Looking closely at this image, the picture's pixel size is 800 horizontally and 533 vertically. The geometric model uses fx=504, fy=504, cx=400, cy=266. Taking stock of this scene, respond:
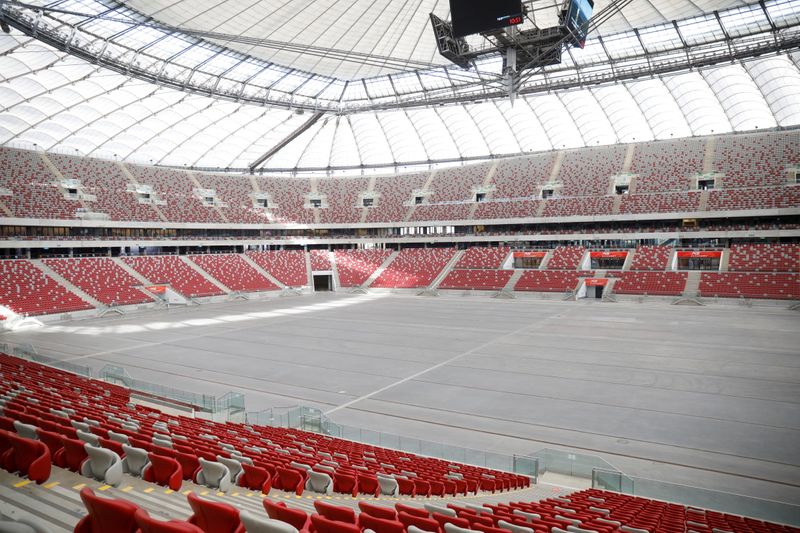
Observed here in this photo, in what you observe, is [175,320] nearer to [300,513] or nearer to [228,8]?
[228,8]

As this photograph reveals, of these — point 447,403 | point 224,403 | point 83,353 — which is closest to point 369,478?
point 224,403

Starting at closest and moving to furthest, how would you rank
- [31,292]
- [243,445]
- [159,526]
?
[159,526] → [243,445] → [31,292]

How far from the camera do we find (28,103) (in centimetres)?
4556

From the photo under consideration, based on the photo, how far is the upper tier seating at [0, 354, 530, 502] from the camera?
7.75 metres

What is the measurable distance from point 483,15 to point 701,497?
20.3m

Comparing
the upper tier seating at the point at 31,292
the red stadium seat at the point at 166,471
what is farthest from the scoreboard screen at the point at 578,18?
the upper tier seating at the point at 31,292

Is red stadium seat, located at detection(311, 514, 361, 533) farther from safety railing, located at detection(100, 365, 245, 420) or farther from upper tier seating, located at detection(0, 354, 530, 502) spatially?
safety railing, located at detection(100, 365, 245, 420)

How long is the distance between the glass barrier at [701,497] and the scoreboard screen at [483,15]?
1847cm

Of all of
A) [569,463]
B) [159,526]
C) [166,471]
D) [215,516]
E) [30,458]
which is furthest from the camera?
[569,463]

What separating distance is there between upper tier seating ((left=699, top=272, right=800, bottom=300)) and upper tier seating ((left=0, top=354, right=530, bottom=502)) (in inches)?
1793

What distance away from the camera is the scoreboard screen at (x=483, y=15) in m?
21.9

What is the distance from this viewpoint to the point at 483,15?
22.8 metres

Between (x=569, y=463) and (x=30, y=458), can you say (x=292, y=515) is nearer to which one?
(x=30, y=458)

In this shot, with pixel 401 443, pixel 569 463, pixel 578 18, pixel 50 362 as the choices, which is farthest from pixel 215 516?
pixel 578 18
